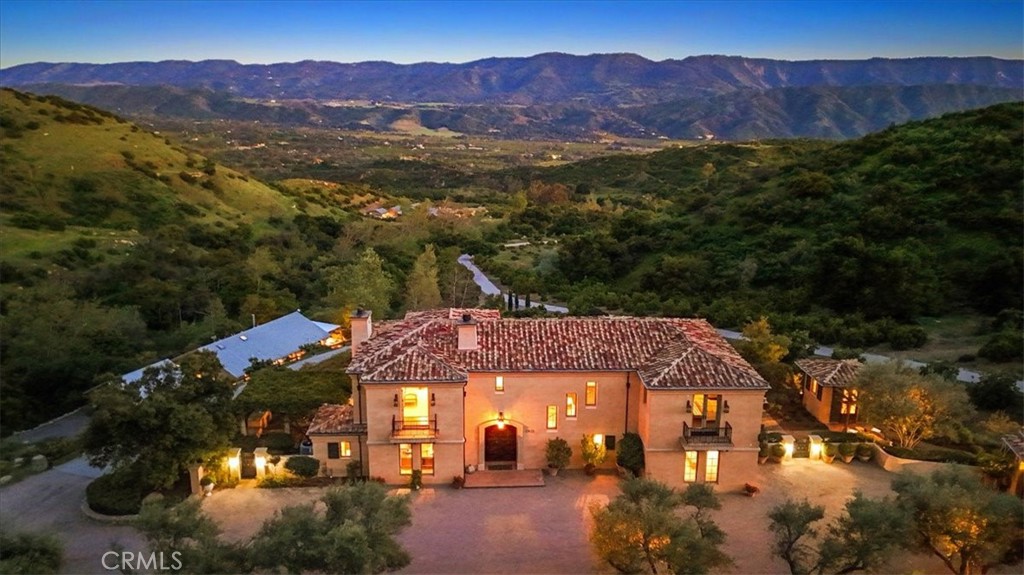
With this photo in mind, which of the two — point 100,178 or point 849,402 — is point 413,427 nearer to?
point 849,402

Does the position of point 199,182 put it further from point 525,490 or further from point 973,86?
point 973,86

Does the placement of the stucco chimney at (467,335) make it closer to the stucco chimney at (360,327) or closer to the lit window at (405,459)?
the lit window at (405,459)

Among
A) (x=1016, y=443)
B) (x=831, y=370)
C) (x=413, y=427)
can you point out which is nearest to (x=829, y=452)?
(x=831, y=370)

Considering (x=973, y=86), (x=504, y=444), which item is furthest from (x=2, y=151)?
(x=973, y=86)

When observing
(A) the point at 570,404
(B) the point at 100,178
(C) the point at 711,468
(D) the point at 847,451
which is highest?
(B) the point at 100,178

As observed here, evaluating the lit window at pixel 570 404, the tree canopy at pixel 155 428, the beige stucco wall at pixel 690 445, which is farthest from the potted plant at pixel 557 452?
the tree canopy at pixel 155 428

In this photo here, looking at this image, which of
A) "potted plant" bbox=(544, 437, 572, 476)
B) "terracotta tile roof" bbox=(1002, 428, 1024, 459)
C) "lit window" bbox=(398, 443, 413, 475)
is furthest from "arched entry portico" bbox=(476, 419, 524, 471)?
"terracotta tile roof" bbox=(1002, 428, 1024, 459)
